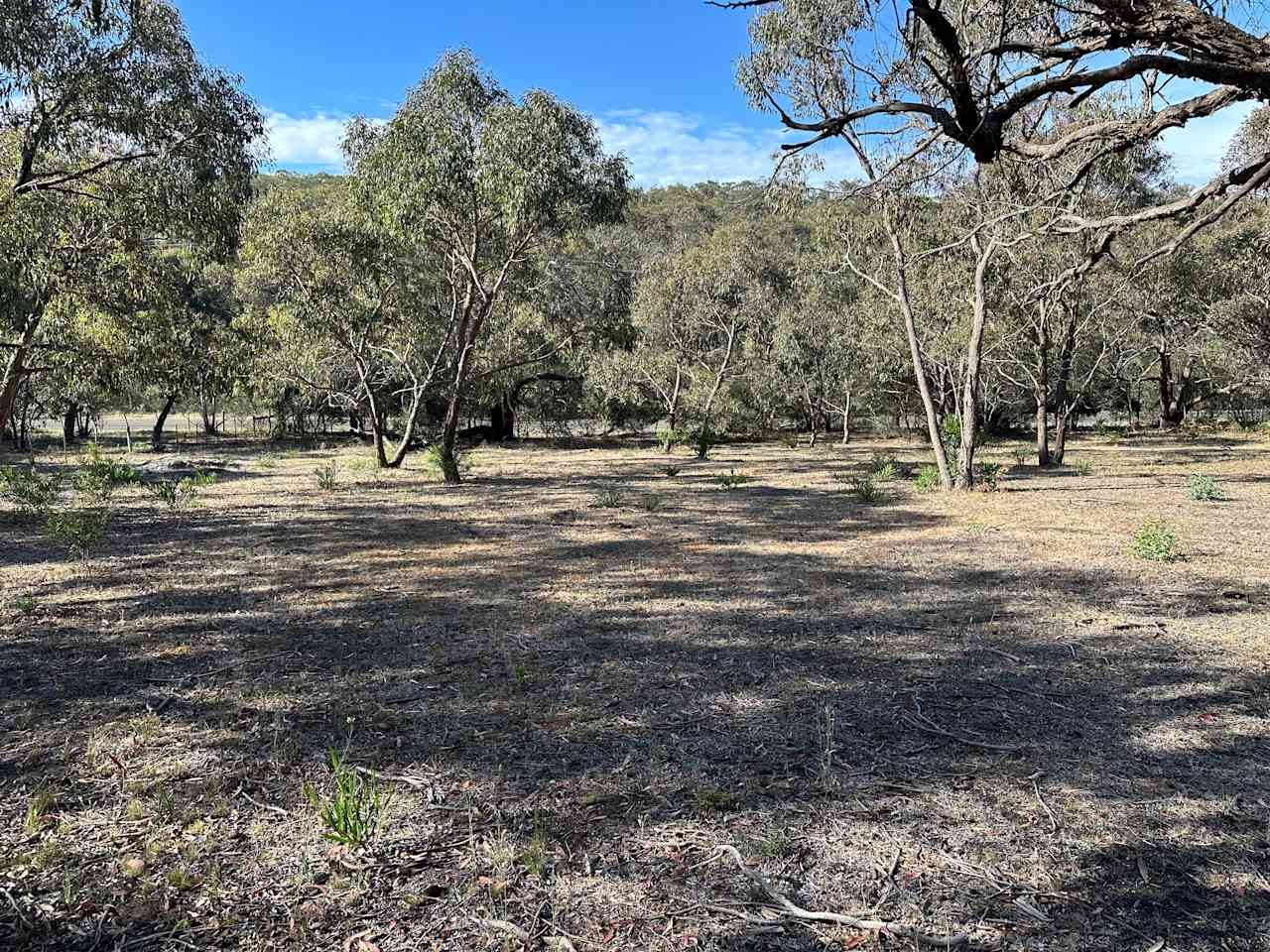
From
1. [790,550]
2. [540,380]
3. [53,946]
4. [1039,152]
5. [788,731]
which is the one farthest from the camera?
[540,380]

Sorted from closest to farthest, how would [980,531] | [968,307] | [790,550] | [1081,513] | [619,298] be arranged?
[790,550], [980,531], [1081,513], [968,307], [619,298]

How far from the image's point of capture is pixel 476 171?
13.9 m

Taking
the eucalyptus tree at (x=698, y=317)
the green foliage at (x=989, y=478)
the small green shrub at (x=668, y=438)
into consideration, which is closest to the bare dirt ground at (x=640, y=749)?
the green foliage at (x=989, y=478)

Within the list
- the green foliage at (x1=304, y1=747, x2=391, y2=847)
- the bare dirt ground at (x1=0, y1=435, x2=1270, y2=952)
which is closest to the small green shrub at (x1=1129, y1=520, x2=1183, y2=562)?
the bare dirt ground at (x1=0, y1=435, x2=1270, y2=952)

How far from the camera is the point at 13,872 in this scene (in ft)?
7.96

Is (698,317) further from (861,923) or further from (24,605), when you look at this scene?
(861,923)

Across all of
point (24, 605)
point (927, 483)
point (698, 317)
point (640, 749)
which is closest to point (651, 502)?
point (927, 483)

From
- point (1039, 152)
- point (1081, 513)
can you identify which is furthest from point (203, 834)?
point (1081, 513)

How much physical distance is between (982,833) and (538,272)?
17.0 m

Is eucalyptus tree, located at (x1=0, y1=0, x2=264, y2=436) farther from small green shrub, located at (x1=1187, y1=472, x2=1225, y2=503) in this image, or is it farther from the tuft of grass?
small green shrub, located at (x1=1187, y1=472, x2=1225, y2=503)

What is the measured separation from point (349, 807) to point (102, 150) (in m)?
9.65

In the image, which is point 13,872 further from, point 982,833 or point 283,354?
point 283,354

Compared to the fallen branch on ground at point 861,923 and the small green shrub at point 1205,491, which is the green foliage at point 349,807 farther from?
the small green shrub at point 1205,491

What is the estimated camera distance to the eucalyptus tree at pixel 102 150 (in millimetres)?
7891
